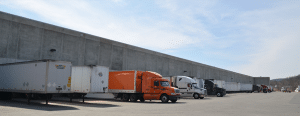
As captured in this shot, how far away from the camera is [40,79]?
16.0m

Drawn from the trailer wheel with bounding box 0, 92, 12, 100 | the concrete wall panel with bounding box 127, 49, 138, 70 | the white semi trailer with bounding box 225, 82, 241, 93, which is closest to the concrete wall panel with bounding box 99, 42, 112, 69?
the concrete wall panel with bounding box 127, 49, 138, 70

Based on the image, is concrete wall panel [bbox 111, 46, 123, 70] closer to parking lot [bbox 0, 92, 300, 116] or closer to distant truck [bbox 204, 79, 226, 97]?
distant truck [bbox 204, 79, 226, 97]

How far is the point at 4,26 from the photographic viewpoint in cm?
2334

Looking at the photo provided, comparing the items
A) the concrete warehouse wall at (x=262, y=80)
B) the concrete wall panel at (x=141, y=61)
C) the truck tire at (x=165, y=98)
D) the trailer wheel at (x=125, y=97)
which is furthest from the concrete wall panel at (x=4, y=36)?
the concrete warehouse wall at (x=262, y=80)

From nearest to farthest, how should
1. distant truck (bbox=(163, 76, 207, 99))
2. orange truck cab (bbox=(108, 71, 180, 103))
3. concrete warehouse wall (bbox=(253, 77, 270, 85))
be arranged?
orange truck cab (bbox=(108, 71, 180, 103)), distant truck (bbox=(163, 76, 207, 99)), concrete warehouse wall (bbox=(253, 77, 270, 85))

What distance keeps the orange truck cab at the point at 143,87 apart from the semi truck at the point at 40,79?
285 inches

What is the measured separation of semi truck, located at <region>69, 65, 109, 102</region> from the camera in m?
19.4

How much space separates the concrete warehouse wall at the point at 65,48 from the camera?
935 inches

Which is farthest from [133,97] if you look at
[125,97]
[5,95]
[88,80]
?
[5,95]

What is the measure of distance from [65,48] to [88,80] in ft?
35.5

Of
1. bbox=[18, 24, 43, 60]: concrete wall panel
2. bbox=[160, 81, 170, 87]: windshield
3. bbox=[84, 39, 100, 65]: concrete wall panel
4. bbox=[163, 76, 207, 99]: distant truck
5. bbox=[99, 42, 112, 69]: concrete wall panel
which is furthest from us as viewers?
bbox=[99, 42, 112, 69]: concrete wall panel

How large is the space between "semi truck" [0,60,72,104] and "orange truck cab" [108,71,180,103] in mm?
7231

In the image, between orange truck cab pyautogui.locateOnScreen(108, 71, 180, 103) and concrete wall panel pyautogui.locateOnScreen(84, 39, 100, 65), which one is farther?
concrete wall panel pyautogui.locateOnScreen(84, 39, 100, 65)

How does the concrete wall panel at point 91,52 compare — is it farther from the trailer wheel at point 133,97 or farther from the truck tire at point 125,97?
the trailer wheel at point 133,97
